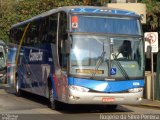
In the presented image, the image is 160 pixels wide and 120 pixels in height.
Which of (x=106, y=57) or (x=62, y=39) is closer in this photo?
(x=106, y=57)

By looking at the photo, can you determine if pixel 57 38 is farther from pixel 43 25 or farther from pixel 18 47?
pixel 18 47

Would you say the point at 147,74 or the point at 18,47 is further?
the point at 18,47

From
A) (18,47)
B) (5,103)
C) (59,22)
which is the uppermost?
(59,22)

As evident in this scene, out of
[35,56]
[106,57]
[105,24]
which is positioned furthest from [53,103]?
[35,56]

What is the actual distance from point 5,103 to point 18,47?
187 inches

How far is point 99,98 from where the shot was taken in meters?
15.1

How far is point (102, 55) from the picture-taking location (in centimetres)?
1518

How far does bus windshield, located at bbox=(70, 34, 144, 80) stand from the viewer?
1506 centimetres

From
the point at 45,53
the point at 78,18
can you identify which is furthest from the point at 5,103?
the point at 78,18

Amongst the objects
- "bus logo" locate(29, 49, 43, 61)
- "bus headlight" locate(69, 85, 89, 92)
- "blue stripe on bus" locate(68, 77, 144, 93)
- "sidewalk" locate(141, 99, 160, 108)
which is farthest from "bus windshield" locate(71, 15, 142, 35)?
"sidewalk" locate(141, 99, 160, 108)

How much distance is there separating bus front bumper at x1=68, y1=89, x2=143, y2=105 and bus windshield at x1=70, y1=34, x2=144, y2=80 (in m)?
0.55

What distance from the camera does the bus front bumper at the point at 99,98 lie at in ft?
49.2

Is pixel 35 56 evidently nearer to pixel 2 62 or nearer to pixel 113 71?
pixel 113 71

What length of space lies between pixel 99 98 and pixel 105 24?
2366mm
